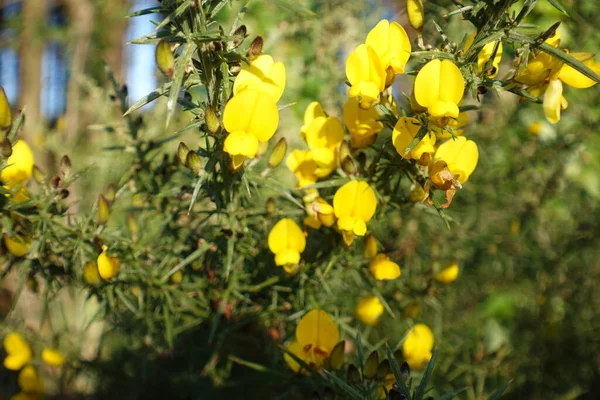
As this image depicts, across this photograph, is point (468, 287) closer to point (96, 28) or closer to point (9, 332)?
point (9, 332)

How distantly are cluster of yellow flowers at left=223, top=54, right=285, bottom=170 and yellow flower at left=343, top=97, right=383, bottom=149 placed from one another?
106 mm

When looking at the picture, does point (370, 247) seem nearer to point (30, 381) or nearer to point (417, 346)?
point (417, 346)

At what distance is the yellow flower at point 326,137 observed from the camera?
621 mm

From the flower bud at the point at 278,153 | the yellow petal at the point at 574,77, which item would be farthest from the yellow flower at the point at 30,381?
the yellow petal at the point at 574,77

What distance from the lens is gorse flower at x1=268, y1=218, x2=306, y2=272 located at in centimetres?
62

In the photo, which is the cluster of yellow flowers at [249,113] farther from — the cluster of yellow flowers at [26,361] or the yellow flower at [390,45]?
the cluster of yellow flowers at [26,361]

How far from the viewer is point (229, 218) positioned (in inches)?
26.0

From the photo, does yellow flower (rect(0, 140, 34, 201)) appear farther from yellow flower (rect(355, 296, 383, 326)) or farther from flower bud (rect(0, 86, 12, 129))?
yellow flower (rect(355, 296, 383, 326))

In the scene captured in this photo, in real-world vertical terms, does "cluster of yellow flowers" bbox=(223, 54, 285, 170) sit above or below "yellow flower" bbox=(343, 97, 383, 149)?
above

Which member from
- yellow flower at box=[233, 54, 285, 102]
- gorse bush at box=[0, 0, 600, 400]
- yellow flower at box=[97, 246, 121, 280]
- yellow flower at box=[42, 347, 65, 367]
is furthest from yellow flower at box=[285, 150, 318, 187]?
yellow flower at box=[42, 347, 65, 367]

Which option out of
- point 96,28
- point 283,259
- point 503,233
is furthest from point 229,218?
point 96,28

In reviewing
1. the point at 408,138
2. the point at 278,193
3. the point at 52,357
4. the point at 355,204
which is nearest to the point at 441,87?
the point at 408,138

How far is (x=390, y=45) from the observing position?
538 millimetres

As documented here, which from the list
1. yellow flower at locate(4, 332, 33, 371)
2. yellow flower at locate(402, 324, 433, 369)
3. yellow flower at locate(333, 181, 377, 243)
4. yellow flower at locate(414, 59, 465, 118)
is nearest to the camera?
yellow flower at locate(414, 59, 465, 118)
